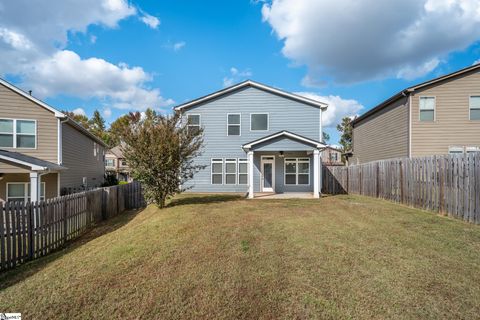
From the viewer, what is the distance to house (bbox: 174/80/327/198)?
1664cm

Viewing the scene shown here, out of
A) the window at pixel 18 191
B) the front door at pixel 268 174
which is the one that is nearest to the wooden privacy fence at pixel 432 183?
the front door at pixel 268 174

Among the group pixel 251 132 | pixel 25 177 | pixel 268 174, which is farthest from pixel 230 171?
pixel 25 177

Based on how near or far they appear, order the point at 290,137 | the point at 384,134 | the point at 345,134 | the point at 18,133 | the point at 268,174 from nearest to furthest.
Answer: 1. the point at 18,133
2. the point at 290,137
3. the point at 268,174
4. the point at 384,134
5. the point at 345,134

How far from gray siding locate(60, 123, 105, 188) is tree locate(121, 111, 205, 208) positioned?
5.70 meters

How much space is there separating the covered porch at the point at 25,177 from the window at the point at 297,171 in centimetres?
1264

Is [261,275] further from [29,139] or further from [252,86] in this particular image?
[252,86]

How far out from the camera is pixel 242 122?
17.0 metres

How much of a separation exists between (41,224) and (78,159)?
1063cm

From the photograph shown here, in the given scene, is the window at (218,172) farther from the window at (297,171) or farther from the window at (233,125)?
the window at (297,171)

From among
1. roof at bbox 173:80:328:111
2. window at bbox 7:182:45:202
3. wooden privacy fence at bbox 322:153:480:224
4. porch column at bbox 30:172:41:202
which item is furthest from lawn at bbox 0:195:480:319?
roof at bbox 173:80:328:111

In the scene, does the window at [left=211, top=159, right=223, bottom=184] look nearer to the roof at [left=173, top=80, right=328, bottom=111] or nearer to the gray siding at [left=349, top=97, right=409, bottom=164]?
the roof at [left=173, top=80, right=328, bottom=111]

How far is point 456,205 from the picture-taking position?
7.77m

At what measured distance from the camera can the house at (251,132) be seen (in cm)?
1664

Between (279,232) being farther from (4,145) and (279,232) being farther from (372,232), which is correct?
(4,145)
